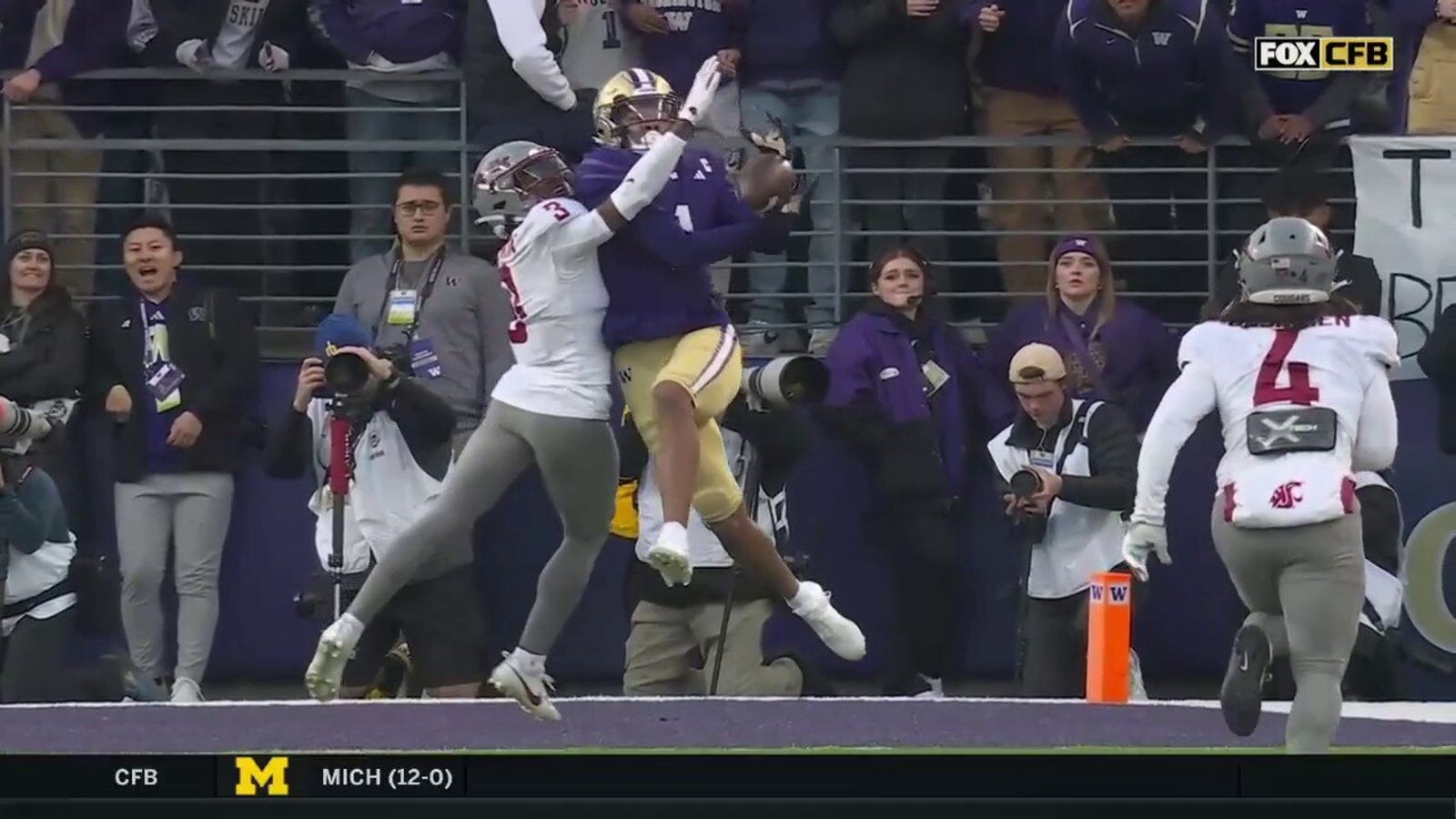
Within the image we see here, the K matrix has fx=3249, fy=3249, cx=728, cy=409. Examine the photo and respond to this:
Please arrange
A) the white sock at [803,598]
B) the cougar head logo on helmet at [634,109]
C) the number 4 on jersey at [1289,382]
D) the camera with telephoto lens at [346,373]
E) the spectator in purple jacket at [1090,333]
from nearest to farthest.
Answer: the number 4 on jersey at [1289,382], the cougar head logo on helmet at [634,109], the white sock at [803,598], the camera with telephoto lens at [346,373], the spectator in purple jacket at [1090,333]

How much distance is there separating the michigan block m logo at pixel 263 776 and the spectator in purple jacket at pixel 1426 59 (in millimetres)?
4951

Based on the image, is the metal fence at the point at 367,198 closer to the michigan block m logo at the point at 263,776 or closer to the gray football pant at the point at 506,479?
the gray football pant at the point at 506,479

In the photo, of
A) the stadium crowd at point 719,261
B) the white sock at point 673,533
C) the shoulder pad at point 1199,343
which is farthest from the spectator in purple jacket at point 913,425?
the shoulder pad at point 1199,343

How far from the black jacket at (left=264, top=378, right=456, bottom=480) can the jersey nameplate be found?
2.74 meters

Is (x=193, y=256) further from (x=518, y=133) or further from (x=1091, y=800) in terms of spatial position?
(x=1091, y=800)

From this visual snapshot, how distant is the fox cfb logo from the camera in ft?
35.1

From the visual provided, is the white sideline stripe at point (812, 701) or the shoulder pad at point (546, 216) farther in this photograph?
the white sideline stripe at point (812, 701)

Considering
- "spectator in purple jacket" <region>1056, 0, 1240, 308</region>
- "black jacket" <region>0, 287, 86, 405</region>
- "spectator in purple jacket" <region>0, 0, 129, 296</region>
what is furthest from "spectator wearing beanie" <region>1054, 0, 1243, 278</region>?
"black jacket" <region>0, 287, 86, 405</region>

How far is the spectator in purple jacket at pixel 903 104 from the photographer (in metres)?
10.6

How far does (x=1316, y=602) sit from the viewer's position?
8.02 m

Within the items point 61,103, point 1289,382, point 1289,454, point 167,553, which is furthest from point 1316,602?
point 61,103

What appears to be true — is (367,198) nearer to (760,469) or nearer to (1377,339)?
(760,469)

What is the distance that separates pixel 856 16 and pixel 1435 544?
8.46 feet

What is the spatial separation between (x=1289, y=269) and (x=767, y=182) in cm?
140
